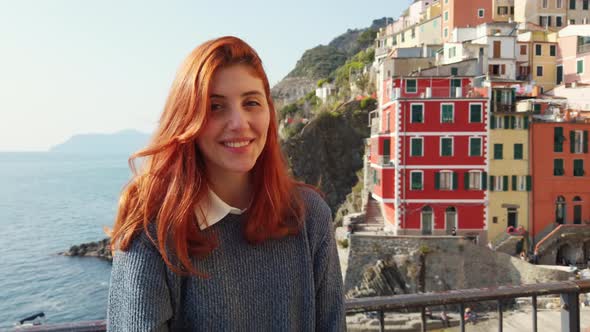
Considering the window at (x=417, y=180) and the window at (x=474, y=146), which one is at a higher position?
the window at (x=474, y=146)

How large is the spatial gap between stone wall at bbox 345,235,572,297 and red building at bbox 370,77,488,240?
3.79ft

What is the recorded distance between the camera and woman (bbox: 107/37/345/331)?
188 cm

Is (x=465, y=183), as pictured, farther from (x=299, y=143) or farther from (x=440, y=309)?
(x=299, y=143)

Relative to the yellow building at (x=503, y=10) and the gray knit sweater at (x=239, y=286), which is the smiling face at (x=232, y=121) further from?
the yellow building at (x=503, y=10)

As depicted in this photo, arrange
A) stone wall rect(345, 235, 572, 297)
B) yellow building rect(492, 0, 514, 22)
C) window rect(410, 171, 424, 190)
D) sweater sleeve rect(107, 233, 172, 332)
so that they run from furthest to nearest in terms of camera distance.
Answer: yellow building rect(492, 0, 514, 22)
window rect(410, 171, 424, 190)
stone wall rect(345, 235, 572, 297)
sweater sleeve rect(107, 233, 172, 332)

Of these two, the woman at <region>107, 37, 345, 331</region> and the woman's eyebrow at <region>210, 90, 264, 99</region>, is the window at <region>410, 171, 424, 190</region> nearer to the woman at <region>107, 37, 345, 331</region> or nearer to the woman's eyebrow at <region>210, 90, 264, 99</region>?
the woman at <region>107, 37, 345, 331</region>

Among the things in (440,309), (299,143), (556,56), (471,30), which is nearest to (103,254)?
(299,143)

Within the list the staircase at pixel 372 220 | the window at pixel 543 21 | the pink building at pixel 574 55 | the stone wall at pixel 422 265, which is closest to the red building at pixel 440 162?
the stone wall at pixel 422 265

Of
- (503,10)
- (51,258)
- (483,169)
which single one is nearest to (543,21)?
(503,10)

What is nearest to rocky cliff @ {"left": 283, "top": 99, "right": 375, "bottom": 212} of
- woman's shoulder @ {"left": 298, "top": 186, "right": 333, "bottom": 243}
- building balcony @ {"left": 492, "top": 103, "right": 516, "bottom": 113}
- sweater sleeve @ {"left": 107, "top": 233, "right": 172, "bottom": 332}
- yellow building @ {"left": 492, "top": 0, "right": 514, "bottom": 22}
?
yellow building @ {"left": 492, "top": 0, "right": 514, "bottom": 22}

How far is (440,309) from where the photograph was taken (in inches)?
821

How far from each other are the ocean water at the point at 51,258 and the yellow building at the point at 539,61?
98.8 feet

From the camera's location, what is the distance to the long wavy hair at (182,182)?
1893mm

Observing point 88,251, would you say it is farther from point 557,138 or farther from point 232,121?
point 232,121
